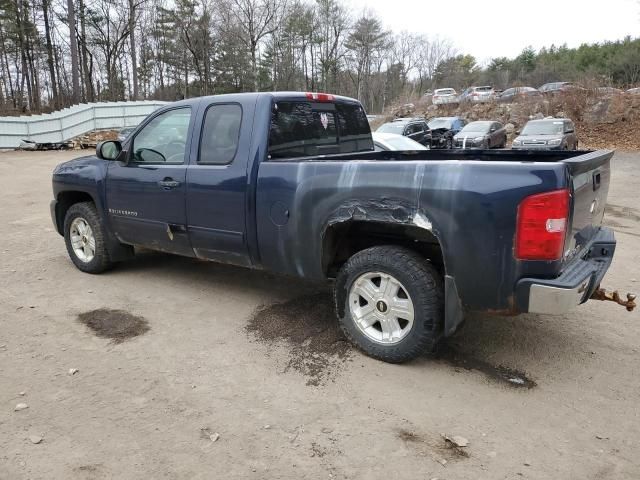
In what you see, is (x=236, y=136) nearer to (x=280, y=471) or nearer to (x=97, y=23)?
(x=280, y=471)

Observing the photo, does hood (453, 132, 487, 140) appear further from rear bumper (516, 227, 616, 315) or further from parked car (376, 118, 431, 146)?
rear bumper (516, 227, 616, 315)

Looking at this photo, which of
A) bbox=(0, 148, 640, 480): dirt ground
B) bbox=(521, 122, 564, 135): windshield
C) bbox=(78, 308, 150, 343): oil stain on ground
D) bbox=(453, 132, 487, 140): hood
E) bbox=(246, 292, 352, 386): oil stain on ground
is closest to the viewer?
bbox=(0, 148, 640, 480): dirt ground

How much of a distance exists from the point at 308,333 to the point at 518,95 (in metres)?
30.0

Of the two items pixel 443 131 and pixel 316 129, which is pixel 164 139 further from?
pixel 443 131

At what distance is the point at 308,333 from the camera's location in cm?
414

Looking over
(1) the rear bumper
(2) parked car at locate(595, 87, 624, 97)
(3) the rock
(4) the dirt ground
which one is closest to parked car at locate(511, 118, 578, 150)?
(2) parked car at locate(595, 87, 624, 97)

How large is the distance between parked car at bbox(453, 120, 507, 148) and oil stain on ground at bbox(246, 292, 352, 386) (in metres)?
16.6

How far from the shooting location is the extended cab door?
165 inches

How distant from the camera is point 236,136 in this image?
14.1 ft

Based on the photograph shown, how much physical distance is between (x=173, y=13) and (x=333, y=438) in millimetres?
51370

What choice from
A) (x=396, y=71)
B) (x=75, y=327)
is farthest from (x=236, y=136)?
(x=396, y=71)

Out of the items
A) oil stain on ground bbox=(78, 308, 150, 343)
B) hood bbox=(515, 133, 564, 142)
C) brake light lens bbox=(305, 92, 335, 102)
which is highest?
brake light lens bbox=(305, 92, 335, 102)

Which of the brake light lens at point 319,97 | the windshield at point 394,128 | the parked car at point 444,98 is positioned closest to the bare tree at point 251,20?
the parked car at point 444,98

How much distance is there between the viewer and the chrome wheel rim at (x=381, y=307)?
138 inches
